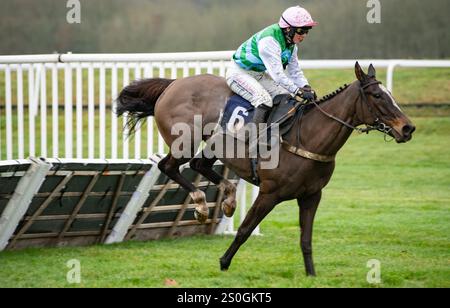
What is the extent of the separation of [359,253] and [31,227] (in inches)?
122

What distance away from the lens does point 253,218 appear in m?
7.34

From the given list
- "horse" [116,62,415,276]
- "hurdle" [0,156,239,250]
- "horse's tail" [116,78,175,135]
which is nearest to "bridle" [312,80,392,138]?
"horse" [116,62,415,276]

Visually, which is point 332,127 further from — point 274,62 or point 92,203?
point 92,203

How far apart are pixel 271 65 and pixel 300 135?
0.64 metres

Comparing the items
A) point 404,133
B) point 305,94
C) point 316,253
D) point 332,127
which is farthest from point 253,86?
point 316,253

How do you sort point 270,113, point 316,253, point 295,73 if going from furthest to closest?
1. point 316,253
2. point 295,73
3. point 270,113

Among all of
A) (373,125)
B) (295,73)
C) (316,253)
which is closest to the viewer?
(373,125)

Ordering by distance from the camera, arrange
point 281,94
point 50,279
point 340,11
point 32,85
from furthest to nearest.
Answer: point 340,11, point 32,85, point 281,94, point 50,279

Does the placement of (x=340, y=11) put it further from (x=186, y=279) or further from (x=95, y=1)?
(x=186, y=279)

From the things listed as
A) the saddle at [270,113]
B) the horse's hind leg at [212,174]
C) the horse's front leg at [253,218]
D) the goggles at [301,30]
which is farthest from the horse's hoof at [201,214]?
the goggles at [301,30]

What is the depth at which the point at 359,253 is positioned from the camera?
8461 mm

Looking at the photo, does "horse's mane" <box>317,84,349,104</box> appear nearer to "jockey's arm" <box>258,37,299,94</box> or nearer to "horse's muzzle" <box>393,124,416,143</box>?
"jockey's arm" <box>258,37,299,94</box>
